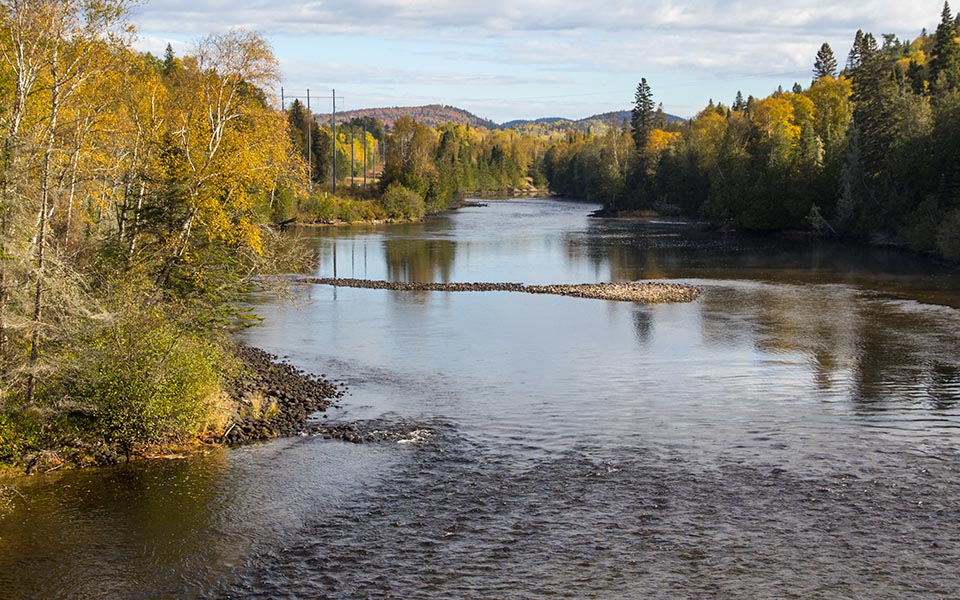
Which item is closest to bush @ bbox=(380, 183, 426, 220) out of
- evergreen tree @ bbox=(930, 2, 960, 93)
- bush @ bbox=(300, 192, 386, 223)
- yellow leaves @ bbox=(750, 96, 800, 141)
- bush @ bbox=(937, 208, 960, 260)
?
bush @ bbox=(300, 192, 386, 223)

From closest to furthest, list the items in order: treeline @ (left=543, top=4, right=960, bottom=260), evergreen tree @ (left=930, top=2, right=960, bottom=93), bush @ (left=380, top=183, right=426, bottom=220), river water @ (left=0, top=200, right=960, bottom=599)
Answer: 1. river water @ (left=0, top=200, right=960, bottom=599)
2. treeline @ (left=543, top=4, right=960, bottom=260)
3. evergreen tree @ (left=930, top=2, right=960, bottom=93)
4. bush @ (left=380, top=183, right=426, bottom=220)

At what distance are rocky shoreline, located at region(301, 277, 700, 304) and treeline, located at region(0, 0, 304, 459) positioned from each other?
827 inches

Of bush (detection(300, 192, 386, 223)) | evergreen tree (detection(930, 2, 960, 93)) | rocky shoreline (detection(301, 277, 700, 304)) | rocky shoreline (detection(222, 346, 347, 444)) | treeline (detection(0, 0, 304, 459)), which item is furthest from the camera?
bush (detection(300, 192, 386, 223))

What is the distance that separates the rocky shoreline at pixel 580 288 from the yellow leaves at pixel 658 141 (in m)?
79.0

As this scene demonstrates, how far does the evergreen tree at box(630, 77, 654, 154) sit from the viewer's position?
13762cm

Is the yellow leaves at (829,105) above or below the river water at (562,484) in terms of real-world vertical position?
above

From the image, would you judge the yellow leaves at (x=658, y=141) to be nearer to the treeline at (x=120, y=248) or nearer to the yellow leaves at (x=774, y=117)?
the yellow leaves at (x=774, y=117)

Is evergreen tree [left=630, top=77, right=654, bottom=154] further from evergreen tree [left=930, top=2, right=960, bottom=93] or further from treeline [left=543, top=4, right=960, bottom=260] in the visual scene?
evergreen tree [left=930, top=2, right=960, bottom=93]

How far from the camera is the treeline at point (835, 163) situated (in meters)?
63.8

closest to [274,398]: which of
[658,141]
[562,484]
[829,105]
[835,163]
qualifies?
[562,484]

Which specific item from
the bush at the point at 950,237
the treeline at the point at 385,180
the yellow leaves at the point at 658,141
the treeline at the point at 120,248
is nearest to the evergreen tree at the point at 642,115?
the yellow leaves at the point at 658,141

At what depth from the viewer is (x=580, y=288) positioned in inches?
1918

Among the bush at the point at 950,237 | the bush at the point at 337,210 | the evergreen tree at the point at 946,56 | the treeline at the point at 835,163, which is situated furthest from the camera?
the bush at the point at 337,210

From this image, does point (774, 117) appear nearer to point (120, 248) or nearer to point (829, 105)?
point (829, 105)
